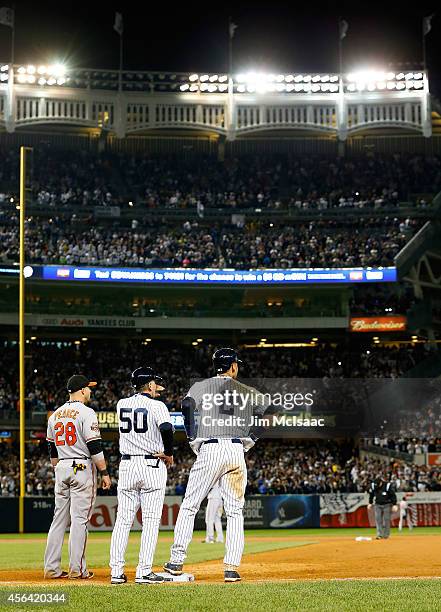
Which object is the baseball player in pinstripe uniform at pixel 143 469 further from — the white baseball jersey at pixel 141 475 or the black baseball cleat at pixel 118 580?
the black baseball cleat at pixel 118 580

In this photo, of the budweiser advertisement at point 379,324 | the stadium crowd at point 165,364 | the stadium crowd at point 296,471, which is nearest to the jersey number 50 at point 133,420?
the stadium crowd at point 296,471

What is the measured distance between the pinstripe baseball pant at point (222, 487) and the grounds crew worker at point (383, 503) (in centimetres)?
1421

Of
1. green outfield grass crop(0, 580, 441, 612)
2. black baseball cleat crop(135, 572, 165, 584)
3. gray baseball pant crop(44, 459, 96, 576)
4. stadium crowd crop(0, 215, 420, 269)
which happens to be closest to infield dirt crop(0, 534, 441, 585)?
gray baseball pant crop(44, 459, 96, 576)

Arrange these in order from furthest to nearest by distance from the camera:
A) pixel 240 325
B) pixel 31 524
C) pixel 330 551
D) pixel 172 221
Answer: pixel 172 221, pixel 240 325, pixel 31 524, pixel 330 551

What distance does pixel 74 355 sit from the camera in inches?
1885

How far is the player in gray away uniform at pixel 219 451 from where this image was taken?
34.1 feet

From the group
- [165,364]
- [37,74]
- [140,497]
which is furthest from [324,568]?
[37,74]

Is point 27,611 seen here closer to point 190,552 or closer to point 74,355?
point 190,552

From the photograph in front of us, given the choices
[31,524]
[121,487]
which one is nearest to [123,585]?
[121,487]

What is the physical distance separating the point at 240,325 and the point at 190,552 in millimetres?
27801

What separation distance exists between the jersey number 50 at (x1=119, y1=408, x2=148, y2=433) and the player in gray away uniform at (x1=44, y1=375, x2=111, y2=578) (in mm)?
541

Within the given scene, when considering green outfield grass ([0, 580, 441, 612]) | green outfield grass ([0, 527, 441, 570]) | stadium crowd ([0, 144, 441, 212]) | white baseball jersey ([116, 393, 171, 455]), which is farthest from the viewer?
stadium crowd ([0, 144, 441, 212])

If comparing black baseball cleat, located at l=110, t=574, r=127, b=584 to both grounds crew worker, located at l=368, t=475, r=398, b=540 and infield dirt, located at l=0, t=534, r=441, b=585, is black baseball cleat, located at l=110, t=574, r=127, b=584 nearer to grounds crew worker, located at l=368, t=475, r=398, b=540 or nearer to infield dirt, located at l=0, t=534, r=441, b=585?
infield dirt, located at l=0, t=534, r=441, b=585

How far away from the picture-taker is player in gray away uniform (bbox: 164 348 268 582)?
10398 millimetres
